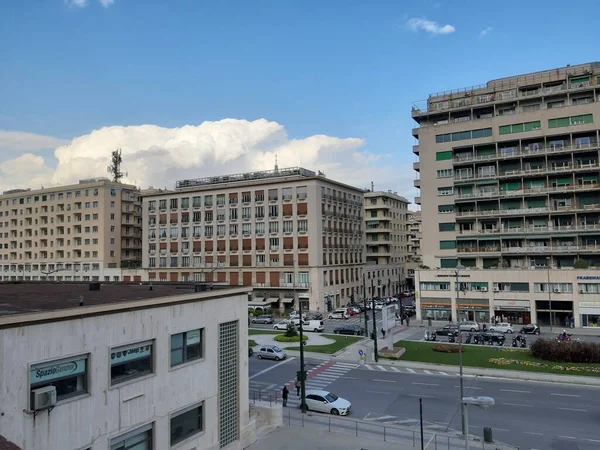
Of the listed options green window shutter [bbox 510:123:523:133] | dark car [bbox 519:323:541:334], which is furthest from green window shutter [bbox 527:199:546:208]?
dark car [bbox 519:323:541:334]

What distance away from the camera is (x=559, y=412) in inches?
1052

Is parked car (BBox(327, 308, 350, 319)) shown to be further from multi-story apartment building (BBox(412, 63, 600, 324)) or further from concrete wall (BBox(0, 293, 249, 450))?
concrete wall (BBox(0, 293, 249, 450))

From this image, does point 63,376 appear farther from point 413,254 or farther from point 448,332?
point 413,254

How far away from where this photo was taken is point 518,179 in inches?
2398

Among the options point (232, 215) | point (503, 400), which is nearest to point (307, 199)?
point (232, 215)

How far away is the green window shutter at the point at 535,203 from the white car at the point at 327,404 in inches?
1716

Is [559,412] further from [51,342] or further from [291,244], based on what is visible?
[291,244]

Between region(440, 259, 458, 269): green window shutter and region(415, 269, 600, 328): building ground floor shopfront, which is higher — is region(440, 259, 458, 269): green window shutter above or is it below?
above

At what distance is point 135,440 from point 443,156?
57.6 meters

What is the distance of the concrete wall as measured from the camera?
12.4m

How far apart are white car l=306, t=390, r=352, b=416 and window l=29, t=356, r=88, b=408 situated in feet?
53.9

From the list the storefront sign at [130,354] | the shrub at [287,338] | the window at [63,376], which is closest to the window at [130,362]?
the storefront sign at [130,354]

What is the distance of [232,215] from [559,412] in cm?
6014

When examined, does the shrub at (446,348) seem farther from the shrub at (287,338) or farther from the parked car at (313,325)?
the parked car at (313,325)
